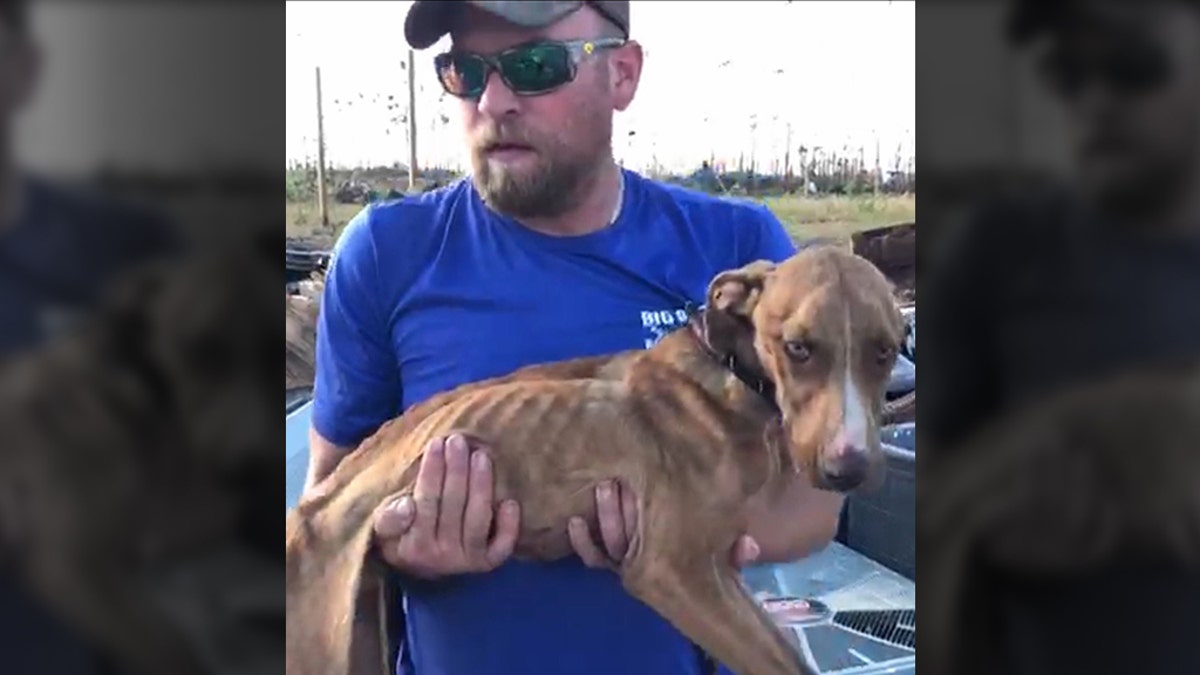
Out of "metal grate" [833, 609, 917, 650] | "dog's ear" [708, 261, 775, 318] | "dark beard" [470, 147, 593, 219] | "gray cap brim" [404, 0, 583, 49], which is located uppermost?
"gray cap brim" [404, 0, 583, 49]

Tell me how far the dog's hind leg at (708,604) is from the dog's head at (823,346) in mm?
216

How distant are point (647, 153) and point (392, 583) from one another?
0.78 m

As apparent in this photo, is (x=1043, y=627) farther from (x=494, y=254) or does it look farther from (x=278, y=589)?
(x=278, y=589)

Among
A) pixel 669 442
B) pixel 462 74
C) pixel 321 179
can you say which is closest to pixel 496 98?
pixel 462 74

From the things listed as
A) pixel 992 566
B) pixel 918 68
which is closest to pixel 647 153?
pixel 918 68

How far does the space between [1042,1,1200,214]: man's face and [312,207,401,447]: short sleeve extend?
1.09 m

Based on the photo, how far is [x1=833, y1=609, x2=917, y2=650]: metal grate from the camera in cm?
219

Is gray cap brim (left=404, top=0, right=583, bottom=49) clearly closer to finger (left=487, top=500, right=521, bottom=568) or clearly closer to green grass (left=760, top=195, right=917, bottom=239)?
green grass (left=760, top=195, right=917, bottom=239)

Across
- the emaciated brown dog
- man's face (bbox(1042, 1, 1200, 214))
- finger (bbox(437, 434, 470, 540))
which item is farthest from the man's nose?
man's face (bbox(1042, 1, 1200, 214))

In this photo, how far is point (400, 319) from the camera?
7.07 ft

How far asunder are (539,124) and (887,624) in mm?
955

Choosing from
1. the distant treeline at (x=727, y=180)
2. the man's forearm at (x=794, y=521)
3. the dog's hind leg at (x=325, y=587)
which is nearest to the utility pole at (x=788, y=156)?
the distant treeline at (x=727, y=180)

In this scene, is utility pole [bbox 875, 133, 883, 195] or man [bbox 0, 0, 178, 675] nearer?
man [bbox 0, 0, 178, 675]

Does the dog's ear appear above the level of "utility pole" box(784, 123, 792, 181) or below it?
below
